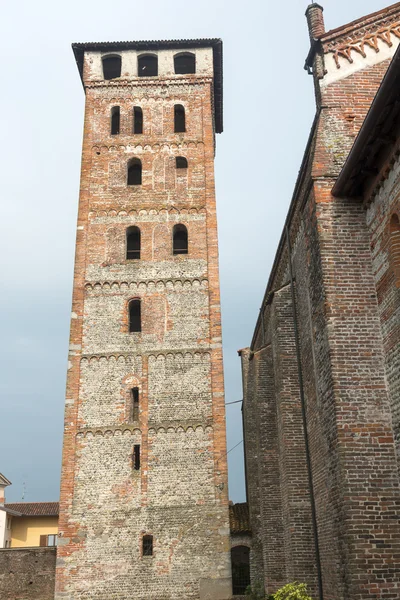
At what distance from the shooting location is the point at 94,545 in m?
16.2

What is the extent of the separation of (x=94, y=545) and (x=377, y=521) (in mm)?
10871

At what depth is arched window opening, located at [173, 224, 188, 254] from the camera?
67.3 ft

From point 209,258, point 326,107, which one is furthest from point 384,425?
point 209,258

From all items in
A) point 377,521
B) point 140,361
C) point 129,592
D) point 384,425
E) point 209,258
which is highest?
point 209,258

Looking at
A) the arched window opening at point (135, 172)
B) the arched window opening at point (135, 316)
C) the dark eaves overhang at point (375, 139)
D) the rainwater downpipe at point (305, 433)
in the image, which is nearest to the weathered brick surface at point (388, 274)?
the dark eaves overhang at point (375, 139)

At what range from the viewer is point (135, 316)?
19.8m

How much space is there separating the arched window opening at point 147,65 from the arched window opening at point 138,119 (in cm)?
181

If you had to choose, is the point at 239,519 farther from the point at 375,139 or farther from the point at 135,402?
the point at 375,139

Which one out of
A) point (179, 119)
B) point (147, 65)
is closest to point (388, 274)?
point (179, 119)

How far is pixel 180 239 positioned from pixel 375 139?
13463mm

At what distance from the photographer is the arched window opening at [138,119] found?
22.7 m

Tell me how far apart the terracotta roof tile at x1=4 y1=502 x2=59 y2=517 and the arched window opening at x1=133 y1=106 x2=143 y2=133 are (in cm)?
2222

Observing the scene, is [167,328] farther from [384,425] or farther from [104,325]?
[384,425]

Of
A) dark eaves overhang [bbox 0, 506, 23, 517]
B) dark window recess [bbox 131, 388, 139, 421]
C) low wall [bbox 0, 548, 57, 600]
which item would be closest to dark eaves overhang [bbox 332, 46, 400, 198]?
dark window recess [bbox 131, 388, 139, 421]
